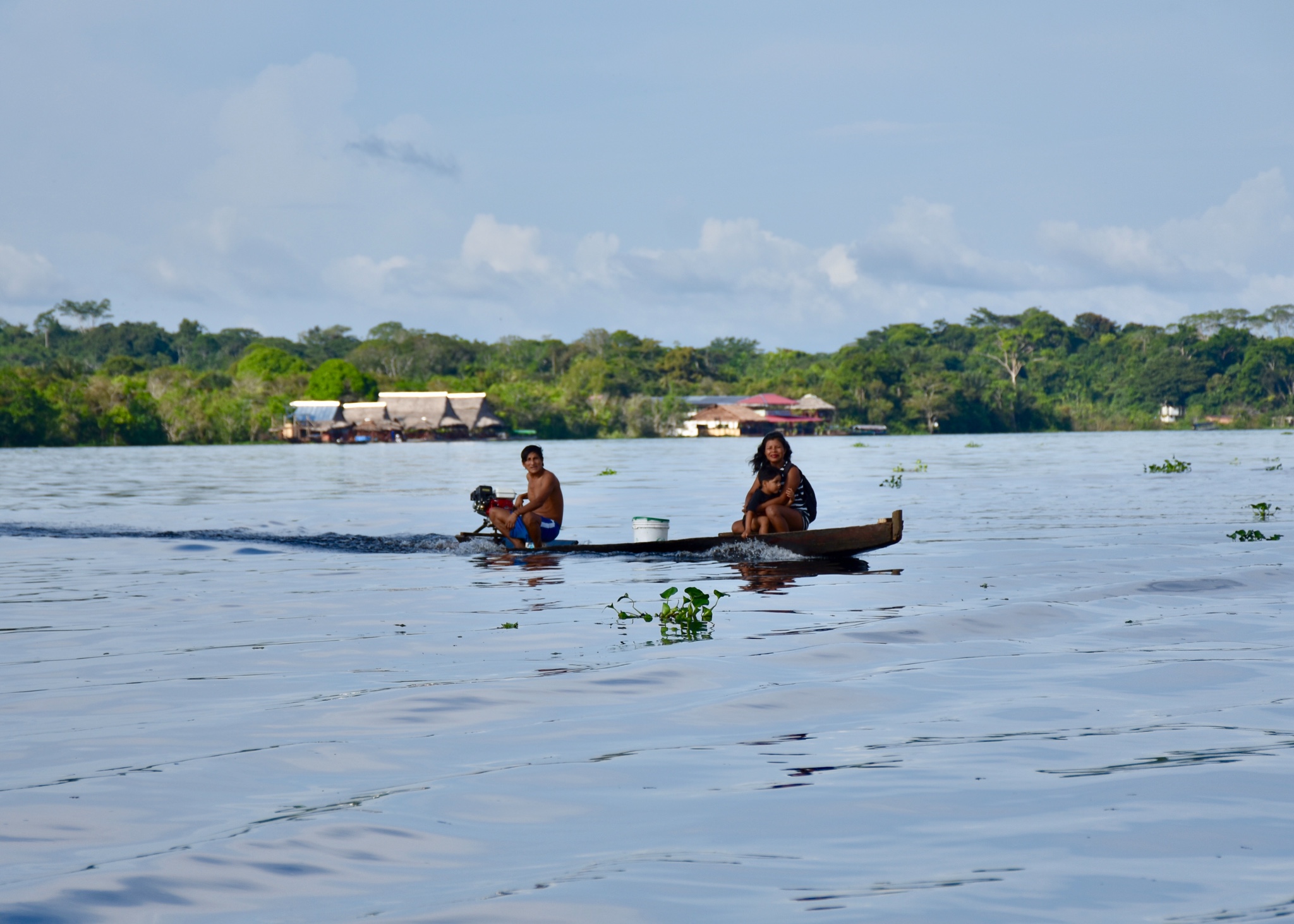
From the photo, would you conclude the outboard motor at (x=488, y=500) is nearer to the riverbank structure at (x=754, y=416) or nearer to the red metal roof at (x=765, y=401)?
the riverbank structure at (x=754, y=416)

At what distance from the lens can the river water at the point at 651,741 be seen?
144 inches

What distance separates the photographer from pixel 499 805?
4477 millimetres

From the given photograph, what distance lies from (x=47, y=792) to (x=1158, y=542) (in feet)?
40.4

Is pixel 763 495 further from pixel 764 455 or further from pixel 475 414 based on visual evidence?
pixel 475 414

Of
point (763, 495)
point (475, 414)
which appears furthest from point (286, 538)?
point (475, 414)

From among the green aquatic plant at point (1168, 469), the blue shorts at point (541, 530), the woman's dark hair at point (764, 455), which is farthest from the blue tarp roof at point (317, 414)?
the woman's dark hair at point (764, 455)

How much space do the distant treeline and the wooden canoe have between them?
61026mm

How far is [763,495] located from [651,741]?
7.50 metres

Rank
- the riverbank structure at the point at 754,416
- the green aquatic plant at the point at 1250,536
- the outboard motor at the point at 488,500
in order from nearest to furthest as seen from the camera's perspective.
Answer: the outboard motor at the point at 488,500
the green aquatic plant at the point at 1250,536
the riverbank structure at the point at 754,416

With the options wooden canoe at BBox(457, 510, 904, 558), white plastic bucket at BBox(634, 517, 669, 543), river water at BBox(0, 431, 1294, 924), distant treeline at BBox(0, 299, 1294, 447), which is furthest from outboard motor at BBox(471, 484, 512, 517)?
distant treeline at BBox(0, 299, 1294, 447)

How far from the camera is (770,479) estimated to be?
498 inches

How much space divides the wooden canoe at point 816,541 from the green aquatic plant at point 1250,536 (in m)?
4.36

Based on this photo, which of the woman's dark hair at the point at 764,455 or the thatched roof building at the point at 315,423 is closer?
the woman's dark hair at the point at 764,455

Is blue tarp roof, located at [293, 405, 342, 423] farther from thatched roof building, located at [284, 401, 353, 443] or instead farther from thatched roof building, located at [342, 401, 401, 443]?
thatched roof building, located at [342, 401, 401, 443]
